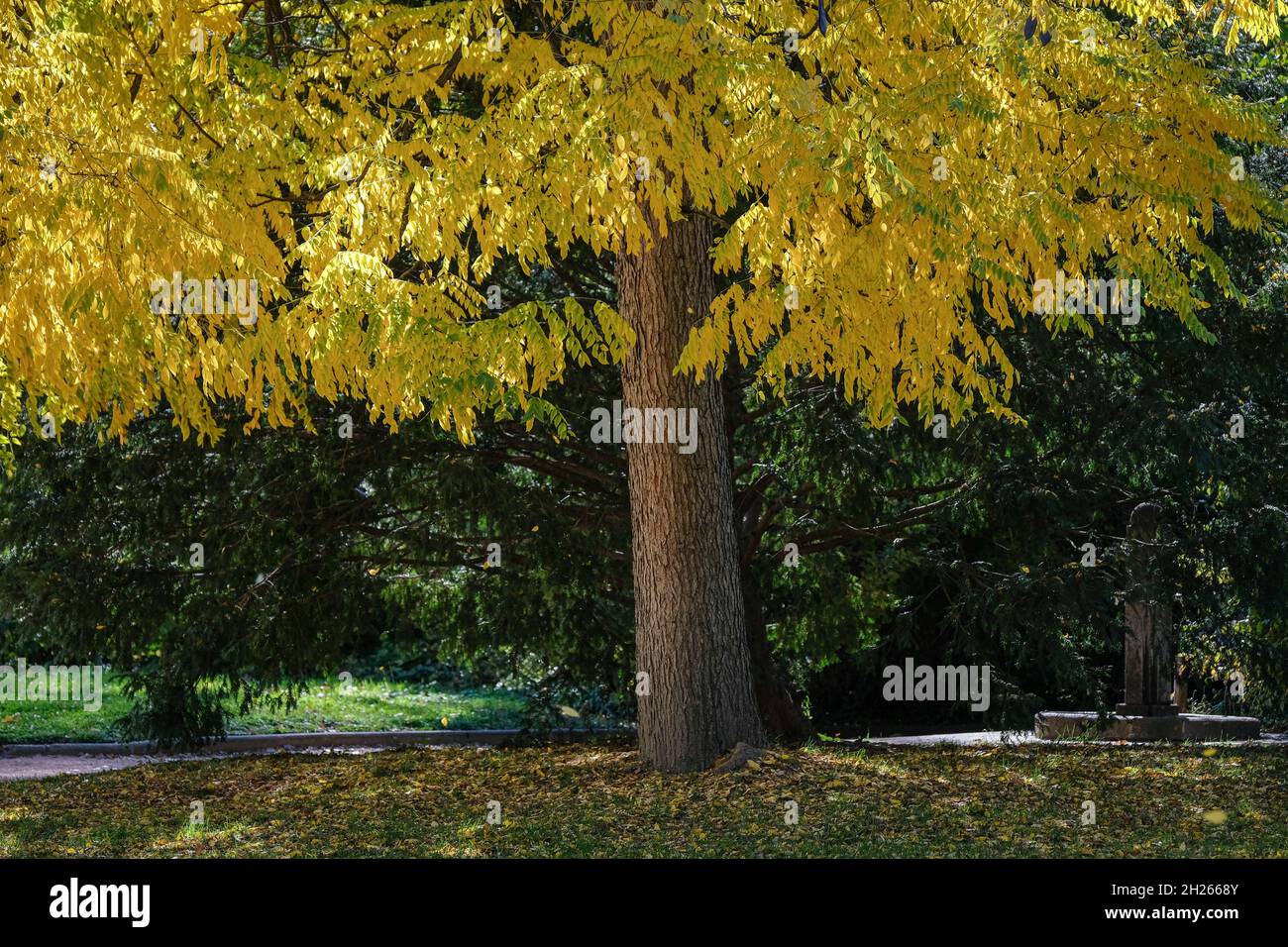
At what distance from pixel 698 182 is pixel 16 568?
6915mm

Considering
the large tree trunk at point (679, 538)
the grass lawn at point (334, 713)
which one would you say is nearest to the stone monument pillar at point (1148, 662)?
the large tree trunk at point (679, 538)

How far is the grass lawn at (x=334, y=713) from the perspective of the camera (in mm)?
14641

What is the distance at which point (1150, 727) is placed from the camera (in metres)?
12.2

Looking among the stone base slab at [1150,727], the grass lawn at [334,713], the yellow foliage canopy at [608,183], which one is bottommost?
the grass lawn at [334,713]

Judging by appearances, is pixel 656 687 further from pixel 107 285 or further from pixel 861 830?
pixel 107 285

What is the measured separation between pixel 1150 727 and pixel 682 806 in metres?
5.87

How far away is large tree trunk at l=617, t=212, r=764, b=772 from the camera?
898cm

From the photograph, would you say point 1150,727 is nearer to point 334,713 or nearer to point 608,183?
point 608,183

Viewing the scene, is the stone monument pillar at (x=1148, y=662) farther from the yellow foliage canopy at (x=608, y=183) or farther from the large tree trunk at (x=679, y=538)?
the yellow foliage canopy at (x=608, y=183)

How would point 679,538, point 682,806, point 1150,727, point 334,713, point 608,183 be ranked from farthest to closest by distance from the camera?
1. point 334,713
2. point 1150,727
3. point 679,538
4. point 682,806
5. point 608,183

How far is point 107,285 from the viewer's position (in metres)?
6.96

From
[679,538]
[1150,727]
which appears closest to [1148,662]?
[1150,727]

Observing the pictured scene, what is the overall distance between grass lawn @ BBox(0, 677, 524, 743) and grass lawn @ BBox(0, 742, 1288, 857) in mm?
3703

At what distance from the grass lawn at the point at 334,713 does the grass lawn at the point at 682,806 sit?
12.1ft
